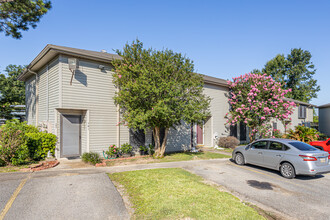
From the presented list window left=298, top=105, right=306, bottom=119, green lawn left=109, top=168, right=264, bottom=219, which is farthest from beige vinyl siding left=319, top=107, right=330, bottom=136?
green lawn left=109, top=168, right=264, bottom=219

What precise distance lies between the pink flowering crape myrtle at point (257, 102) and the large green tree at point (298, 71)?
29.2 metres

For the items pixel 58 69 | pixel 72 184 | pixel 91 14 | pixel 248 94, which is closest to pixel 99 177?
pixel 72 184

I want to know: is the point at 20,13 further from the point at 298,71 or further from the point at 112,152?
the point at 298,71

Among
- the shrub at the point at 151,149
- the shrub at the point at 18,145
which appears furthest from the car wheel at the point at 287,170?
the shrub at the point at 18,145

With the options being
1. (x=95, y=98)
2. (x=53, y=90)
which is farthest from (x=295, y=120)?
(x=53, y=90)

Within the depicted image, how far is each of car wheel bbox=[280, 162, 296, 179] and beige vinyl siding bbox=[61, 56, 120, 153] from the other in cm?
807

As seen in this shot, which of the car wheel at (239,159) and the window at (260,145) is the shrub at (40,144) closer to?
the car wheel at (239,159)

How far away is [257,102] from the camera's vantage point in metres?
15.6

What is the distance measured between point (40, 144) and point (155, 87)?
627 centimetres

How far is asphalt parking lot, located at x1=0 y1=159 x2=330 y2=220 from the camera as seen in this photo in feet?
14.4

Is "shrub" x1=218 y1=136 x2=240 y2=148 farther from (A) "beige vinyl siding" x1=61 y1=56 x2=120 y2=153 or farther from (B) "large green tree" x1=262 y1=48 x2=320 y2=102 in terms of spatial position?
(B) "large green tree" x1=262 y1=48 x2=320 y2=102

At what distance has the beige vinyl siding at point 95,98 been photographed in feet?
32.3

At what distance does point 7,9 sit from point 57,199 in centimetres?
1195

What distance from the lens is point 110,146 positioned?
10.7 meters
